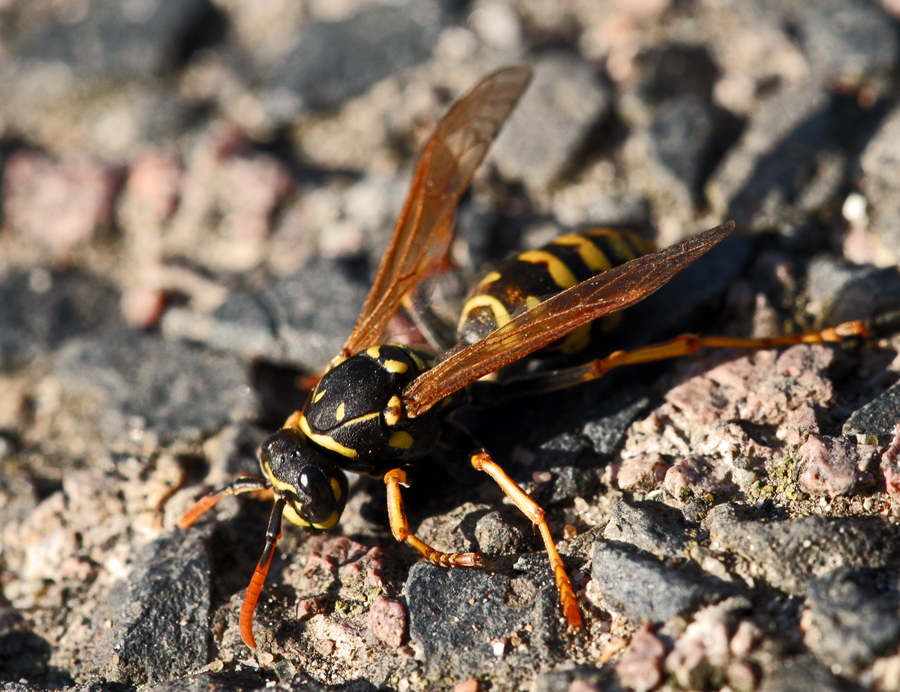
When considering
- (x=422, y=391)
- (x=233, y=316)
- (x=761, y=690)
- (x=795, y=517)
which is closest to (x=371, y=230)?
(x=233, y=316)

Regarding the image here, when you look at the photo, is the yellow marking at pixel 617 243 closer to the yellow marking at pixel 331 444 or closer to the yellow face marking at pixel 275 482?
the yellow marking at pixel 331 444

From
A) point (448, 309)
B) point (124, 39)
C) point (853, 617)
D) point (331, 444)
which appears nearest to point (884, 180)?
point (448, 309)

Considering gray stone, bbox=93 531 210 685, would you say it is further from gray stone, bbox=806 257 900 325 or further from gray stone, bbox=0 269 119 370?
gray stone, bbox=806 257 900 325

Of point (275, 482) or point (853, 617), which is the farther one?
point (275, 482)

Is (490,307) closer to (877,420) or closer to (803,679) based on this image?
(877,420)

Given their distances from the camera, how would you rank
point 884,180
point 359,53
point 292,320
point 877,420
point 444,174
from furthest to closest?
point 359,53, point 292,320, point 444,174, point 884,180, point 877,420

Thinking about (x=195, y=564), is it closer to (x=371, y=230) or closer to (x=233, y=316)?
(x=233, y=316)

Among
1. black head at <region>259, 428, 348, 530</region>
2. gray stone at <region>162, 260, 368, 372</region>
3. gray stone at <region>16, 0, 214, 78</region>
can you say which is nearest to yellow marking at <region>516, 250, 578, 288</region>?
gray stone at <region>162, 260, 368, 372</region>
